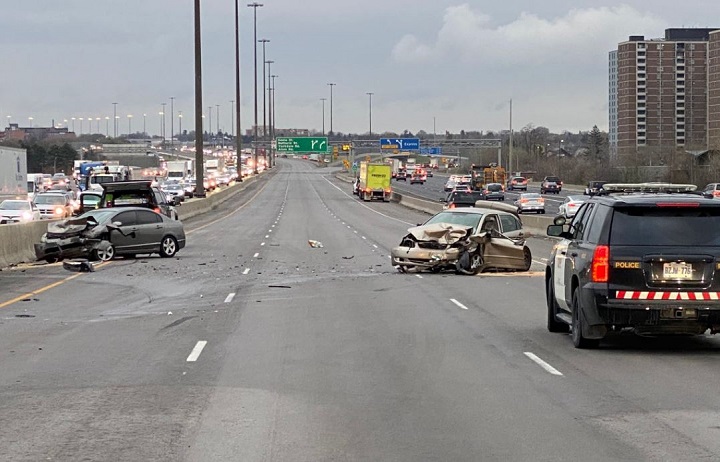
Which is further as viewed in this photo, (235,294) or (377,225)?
(377,225)

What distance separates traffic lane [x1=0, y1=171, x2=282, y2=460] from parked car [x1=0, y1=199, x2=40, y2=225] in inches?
995

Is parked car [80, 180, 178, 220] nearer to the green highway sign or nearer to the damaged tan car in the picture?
the damaged tan car

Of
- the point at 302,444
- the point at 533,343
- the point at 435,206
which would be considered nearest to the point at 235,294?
the point at 533,343

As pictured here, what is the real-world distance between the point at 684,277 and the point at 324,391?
4853 mm

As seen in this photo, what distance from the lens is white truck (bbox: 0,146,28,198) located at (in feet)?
232

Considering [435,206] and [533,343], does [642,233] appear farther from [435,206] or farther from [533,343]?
[435,206]

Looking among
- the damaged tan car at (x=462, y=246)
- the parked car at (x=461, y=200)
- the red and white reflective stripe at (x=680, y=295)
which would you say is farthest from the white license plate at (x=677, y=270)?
the parked car at (x=461, y=200)

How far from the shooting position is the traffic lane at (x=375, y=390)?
8570mm

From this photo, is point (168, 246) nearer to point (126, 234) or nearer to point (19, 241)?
point (126, 234)

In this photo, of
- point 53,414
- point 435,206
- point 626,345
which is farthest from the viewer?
point 435,206

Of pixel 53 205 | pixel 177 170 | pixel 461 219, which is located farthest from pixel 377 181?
pixel 461 219

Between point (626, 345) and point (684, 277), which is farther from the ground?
point (684, 277)

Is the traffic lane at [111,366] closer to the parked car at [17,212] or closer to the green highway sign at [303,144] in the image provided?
the parked car at [17,212]

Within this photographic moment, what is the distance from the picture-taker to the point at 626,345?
14695 mm
